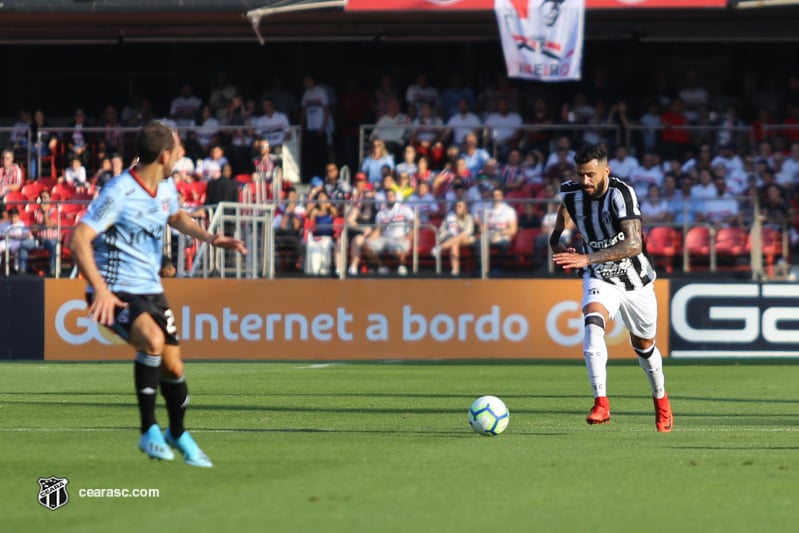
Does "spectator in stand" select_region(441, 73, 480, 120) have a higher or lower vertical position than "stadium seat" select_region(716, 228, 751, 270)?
higher

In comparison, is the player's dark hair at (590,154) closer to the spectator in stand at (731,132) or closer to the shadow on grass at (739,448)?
the shadow on grass at (739,448)

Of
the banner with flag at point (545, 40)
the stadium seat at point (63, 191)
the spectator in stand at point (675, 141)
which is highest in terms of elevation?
the banner with flag at point (545, 40)

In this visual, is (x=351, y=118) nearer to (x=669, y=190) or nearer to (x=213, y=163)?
(x=213, y=163)

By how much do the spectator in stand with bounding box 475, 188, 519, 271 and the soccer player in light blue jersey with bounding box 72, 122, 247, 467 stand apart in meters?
14.9

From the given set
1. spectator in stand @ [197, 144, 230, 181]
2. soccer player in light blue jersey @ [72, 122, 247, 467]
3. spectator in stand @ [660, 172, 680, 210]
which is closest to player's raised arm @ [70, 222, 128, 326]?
soccer player in light blue jersey @ [72, 122, 247, 467]

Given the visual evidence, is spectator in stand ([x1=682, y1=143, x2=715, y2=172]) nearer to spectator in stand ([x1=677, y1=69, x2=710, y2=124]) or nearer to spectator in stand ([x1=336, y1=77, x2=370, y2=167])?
spectator in stand ([x1=677, y1=69, x2=710, y2=124])

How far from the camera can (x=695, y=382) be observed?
656 inches

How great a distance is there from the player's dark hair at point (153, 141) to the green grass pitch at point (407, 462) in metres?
1.81

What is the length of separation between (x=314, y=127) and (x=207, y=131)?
226 cm

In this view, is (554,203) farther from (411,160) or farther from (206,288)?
(206,288)

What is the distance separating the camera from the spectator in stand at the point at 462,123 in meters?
26.4

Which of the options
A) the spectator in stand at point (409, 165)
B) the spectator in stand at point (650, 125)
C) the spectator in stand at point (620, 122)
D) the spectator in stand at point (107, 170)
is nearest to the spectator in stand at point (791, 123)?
the spectator in stand at point (650, 125)

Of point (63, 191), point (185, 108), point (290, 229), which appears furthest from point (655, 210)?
point (63, 191)

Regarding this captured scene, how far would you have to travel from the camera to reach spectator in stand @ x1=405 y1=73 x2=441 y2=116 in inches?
1104
